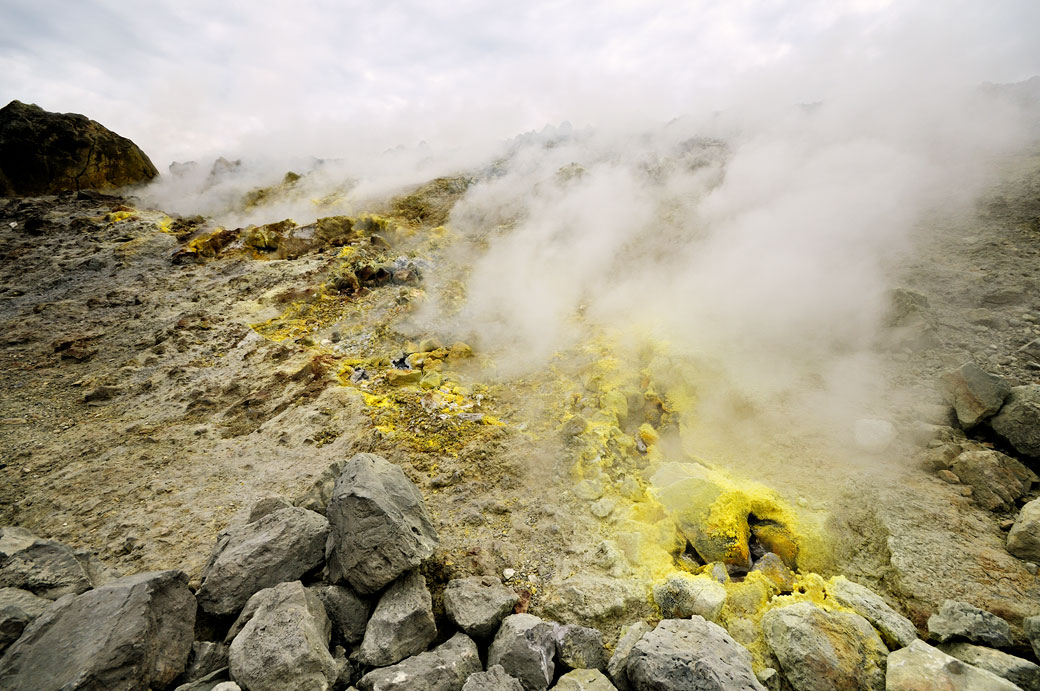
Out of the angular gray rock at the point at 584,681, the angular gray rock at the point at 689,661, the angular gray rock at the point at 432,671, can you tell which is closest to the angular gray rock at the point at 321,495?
the angular gray rock at the point at 432,671

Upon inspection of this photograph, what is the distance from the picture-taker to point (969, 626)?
252 cm

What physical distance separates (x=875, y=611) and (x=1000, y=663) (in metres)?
0.55

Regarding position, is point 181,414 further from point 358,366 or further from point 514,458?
point 514,458

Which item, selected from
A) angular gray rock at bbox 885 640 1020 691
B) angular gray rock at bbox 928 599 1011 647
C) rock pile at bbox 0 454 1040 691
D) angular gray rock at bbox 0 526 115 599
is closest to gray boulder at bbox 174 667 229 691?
rock pile at bbox 0 454 1040 691

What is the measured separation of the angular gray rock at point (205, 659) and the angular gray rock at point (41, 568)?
3.66 ft

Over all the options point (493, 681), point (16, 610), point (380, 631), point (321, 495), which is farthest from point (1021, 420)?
point (16, 610)

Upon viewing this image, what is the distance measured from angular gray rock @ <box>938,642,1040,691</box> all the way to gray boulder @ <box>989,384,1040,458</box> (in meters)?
2.19

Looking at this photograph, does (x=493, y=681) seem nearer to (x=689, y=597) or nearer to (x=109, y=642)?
(x=689, y=597)

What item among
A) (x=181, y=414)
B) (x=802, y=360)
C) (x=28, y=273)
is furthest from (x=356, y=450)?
(x=28, y=273)

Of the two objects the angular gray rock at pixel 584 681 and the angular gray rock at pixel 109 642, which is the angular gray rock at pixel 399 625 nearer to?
the angular gray rock at pixel 584 681

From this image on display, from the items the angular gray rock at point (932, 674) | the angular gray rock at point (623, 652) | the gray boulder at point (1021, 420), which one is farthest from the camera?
the gray boulder at point (1021, 420)

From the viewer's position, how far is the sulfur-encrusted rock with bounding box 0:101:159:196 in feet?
50.2

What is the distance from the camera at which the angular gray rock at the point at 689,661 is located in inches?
87.2

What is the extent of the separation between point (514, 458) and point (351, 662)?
2.37 m
